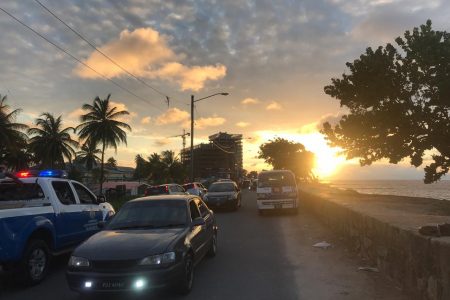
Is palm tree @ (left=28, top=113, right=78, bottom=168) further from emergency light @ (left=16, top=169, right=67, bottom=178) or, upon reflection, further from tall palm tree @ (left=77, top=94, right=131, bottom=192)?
emergency light @ (left=16, top=169, right=67, bottom=178)

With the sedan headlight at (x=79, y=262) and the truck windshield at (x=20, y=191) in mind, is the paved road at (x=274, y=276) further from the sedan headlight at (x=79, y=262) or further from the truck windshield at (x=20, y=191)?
the truck windshield at (x=20, y=191)

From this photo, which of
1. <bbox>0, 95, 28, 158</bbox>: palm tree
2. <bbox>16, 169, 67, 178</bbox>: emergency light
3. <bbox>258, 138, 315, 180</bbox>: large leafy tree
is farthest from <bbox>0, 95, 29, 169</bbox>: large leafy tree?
<bbox>258, 138, 315, 180</bbox>: large leafy tree

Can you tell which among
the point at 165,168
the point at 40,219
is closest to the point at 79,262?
the point at 40,219

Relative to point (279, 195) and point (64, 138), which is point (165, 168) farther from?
point (279, 195)

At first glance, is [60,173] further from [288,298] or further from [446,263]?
[446,263]

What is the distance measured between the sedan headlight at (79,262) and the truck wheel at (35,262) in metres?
1.49

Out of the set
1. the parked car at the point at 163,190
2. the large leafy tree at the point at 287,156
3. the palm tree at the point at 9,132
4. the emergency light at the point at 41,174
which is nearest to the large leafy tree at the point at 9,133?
the palm tree at the point at 9,132

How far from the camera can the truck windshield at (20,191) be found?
8.85 meters

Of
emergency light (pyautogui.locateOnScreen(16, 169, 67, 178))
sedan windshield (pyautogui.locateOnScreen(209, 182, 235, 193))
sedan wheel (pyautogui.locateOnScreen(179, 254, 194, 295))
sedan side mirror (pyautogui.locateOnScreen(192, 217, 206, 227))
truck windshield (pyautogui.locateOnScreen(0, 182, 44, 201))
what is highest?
emergency light (pyautogui.locateOnScreen(16, 169, 67, 178))

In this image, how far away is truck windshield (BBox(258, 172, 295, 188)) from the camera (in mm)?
20781

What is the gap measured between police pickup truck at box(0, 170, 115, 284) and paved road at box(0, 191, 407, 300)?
18.1 inches

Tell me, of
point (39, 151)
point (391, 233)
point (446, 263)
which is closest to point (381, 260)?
point (391, 233)

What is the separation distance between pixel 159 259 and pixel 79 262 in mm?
1111

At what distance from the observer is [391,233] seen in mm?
7441
